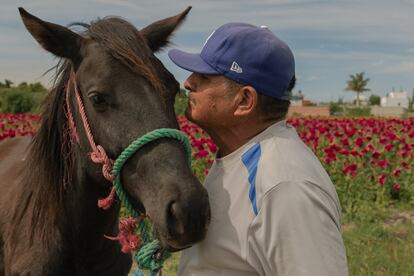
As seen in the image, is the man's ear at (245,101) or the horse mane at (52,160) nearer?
the man's ear at (245,101)

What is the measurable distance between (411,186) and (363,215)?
1863 mm

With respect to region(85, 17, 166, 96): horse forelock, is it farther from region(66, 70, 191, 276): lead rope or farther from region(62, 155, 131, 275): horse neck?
region(62, 155, 131, 275): horse neck

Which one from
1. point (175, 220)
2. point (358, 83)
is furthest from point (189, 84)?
point (358, 83)

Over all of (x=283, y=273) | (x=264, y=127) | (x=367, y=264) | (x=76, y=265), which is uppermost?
(x=264, y=127)

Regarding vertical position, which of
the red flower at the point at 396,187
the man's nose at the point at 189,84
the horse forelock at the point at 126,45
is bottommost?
the red flower at the point at 396,187

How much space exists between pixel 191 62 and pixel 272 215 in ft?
2.21

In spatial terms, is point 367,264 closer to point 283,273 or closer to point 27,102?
point 283,273

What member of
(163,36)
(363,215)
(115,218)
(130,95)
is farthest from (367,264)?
(130,95)

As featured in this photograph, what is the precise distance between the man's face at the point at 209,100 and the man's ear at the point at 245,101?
0.02 m

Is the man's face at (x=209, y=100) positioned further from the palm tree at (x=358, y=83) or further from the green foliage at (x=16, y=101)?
the palm tree at (x=358, y=83)

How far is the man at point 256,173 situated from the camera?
5.02 feet

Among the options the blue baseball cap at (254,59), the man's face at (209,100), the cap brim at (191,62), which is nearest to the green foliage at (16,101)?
the cap brim at (191,62)

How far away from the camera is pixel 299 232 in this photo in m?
1.51

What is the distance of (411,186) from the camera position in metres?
9.08
